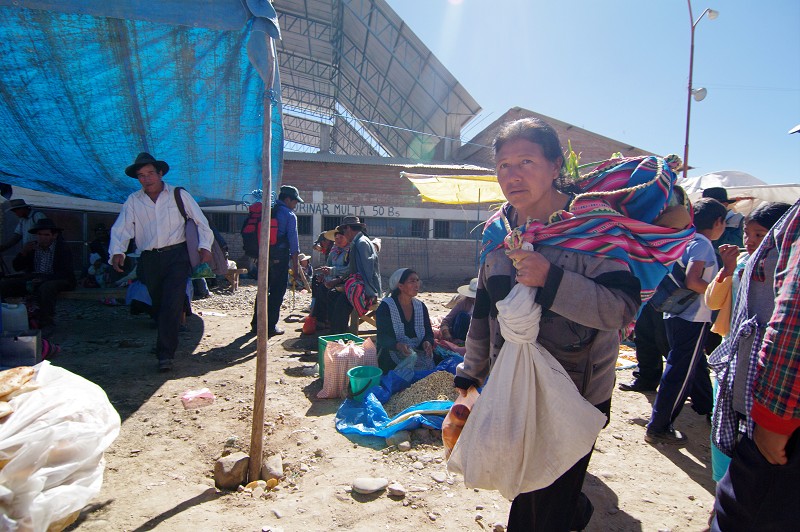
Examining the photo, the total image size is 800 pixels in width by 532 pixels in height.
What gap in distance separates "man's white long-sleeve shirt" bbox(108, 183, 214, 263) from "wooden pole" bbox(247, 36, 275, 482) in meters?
1.82

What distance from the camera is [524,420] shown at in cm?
135

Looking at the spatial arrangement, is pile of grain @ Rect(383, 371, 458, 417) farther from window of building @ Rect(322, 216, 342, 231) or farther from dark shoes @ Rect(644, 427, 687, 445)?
window of building @ Rect(322, 216, 342, 231)

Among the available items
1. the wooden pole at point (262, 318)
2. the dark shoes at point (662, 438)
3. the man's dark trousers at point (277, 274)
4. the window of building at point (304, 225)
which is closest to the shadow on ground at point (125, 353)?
the man's dark trousers at point (277, 274)

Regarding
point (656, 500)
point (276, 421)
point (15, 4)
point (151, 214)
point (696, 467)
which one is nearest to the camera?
point (656, 500)

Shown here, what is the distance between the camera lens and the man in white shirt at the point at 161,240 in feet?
13.3

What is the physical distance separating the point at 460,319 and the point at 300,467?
108 inches

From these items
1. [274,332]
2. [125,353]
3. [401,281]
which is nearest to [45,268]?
[125,353]

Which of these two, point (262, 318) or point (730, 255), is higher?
point (730, 255)

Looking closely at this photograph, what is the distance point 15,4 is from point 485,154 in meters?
16.3

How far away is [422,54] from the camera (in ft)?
56.5

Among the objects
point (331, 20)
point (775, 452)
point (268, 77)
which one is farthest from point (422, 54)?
point (775, 452)

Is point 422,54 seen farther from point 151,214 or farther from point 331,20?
point 151,214

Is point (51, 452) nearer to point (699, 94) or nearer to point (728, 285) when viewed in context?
point (728, 285)

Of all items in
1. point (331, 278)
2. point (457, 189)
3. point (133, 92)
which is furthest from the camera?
point (457, 189)
